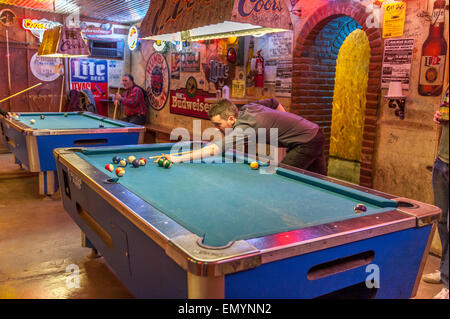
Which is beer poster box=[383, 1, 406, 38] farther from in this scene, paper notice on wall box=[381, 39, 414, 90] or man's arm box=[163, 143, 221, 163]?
man's arm box=[163, 143, 221, 163]

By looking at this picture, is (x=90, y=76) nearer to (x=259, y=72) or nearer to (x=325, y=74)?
(x=259, y=72)

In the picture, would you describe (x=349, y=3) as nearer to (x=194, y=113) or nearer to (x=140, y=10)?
(x=194, y=113)

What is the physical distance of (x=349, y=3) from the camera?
374cm

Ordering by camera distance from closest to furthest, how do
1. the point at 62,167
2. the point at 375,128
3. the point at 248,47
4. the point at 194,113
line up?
the point at 62,167, the point at 375,128, the point at 248,47, the point at 194,113

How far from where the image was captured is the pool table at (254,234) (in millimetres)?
1246

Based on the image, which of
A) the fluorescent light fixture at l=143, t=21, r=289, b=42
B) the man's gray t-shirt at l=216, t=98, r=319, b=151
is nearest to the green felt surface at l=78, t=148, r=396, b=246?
the man's gray t-shirt at l=216, t=98, r=319, b=151

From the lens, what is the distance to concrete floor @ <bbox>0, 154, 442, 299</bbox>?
2473 mm

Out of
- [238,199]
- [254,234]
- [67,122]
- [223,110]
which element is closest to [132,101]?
[67,122]

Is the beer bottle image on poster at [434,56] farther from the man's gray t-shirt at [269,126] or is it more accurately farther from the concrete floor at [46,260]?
the concrete floor at [46,260]

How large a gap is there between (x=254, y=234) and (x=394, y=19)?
278 centimetres

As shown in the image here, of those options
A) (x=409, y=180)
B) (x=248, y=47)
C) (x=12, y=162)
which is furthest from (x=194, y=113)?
(x=409, y=180)

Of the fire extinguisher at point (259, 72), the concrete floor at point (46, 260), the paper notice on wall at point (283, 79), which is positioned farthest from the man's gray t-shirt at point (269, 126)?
the fire extinguisher at point (259, 72)

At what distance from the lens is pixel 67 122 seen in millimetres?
4891

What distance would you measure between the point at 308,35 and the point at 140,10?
389 cm
